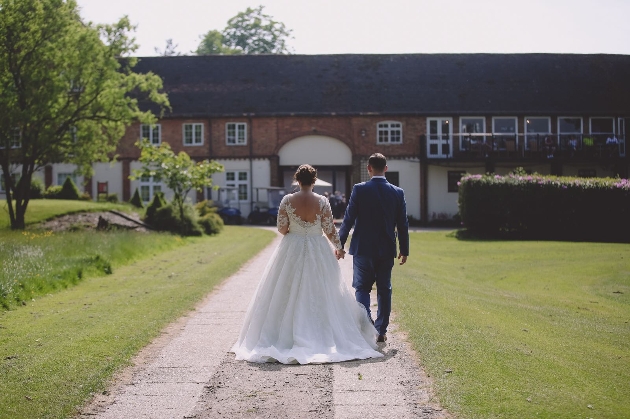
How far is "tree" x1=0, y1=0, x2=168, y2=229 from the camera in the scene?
25.6m

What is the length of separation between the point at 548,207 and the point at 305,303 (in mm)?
25113

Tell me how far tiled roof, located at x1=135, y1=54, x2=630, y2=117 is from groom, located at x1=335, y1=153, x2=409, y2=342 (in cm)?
3568

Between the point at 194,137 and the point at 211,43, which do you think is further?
the point at 211,43

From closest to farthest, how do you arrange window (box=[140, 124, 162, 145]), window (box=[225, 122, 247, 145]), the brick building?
the brick building < window (box=[225, 122, 247, 145]) < window (box=[140, 124, 162, 145])

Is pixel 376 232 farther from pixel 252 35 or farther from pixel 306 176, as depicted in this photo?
pixel 252 35

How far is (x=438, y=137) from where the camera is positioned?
44.6 metres

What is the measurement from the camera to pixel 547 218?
1248 inches

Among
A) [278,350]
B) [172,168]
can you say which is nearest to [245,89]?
[172,168]

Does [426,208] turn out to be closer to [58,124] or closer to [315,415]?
[58,124]

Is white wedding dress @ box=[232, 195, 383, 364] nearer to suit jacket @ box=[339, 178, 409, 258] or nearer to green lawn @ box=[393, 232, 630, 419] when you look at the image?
suit jacket @ box=[339, 178, 409, 258]

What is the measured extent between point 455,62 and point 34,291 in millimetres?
37652

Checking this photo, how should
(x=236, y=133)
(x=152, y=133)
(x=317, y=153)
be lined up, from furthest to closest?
(x=152, y=133) < (x=236, y=133) < (x=317, y=153)

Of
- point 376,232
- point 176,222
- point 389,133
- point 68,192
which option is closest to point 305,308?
point 376,232

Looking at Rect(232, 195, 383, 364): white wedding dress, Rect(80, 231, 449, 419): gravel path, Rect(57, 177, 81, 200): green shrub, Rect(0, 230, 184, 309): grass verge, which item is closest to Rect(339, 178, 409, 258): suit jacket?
Rect(232, 195, 383, 364): white wedding dress
